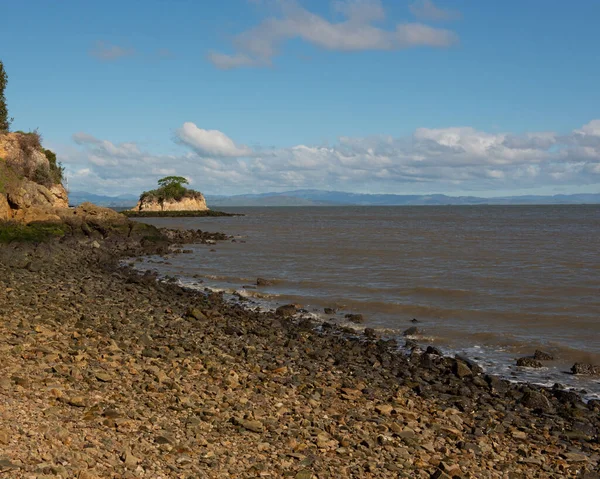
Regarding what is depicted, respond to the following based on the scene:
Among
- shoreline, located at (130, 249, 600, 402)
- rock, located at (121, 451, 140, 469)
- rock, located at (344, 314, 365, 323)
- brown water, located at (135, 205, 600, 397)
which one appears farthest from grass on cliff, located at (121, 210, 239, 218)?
rock, located at (121, 451, 140, 469)

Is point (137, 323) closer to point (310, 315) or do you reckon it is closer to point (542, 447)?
point (310, 315)

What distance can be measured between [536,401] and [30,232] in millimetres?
35096

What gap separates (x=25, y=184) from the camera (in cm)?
4509

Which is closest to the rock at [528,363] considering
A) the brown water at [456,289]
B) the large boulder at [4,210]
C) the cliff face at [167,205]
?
the brown water at [456,289]

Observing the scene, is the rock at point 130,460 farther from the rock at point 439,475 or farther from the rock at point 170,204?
the rock at point 170,204

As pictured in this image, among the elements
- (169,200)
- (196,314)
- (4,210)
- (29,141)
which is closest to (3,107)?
(29,141)

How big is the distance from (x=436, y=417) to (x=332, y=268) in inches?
928

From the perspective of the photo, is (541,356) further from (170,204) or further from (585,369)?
(170,204)

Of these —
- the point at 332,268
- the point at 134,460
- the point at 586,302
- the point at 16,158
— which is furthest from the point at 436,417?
the point at 16,158

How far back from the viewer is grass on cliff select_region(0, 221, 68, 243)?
33.8 meters

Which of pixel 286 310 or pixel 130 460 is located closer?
pixel 130 460

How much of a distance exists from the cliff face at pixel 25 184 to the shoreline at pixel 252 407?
26.2m

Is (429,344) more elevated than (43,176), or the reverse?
(43,176)

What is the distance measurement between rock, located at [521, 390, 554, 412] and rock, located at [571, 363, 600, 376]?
300 cm
